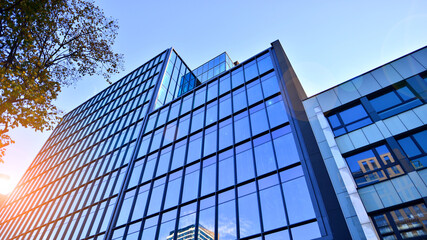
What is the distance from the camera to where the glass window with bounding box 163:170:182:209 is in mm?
17516

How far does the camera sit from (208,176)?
679 inches

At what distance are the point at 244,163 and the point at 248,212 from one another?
3514 mm

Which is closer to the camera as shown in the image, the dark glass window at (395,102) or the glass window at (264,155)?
the dark glass window at (395,102)

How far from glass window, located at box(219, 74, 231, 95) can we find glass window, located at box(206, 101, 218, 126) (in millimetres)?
1519

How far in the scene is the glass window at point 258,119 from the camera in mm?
17447

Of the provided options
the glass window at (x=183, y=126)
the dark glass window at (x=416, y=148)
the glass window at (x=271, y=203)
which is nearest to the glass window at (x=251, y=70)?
the glass window at (x=183, y=126)

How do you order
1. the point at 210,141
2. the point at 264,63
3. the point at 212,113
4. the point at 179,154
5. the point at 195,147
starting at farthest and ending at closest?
the point at 264,63 < the point at 212,113 < the point at 179,154 < the point at 195,147 < the point at 210,141

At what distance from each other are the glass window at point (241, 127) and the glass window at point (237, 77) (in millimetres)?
4295

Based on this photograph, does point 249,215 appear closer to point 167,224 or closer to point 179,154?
point 167,224

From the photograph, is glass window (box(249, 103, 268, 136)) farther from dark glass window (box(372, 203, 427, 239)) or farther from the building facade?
dark glass window (box(372, 203, 427, 239))

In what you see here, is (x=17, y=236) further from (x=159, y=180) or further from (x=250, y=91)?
(x=250, y=91)

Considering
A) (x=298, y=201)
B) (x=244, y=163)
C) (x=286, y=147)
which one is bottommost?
(x=298, y=201)

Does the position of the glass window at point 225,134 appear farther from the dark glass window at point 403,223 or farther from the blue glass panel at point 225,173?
the dark glass window at point 403,223

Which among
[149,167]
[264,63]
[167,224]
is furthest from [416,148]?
[149,167]
